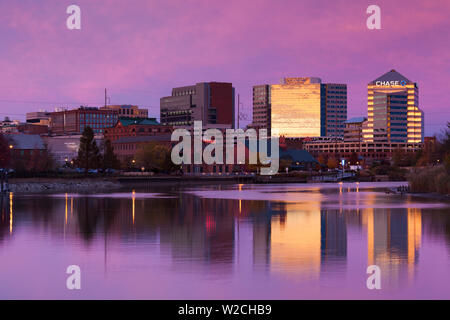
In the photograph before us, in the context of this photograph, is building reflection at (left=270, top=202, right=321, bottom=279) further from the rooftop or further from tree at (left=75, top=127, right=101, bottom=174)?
the rooftop

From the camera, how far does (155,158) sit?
544 ft

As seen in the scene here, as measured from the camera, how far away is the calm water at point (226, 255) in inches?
739

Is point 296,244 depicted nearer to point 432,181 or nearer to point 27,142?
point 432,181

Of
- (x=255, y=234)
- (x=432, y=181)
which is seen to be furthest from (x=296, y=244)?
(x=432, y=181)

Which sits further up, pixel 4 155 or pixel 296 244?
pixel 4 155

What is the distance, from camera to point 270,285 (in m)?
19.2

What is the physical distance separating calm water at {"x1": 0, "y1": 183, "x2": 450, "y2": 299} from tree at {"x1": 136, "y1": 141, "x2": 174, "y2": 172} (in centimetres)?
11645

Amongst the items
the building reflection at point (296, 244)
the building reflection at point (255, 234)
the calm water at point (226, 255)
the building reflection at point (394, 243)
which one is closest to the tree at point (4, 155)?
the building reflection at point (255, 234)

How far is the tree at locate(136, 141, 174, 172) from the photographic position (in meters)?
161

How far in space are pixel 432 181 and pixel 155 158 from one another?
101029 mm

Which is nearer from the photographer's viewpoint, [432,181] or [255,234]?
[255,234]

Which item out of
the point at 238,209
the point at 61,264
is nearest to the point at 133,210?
the point at 238,209

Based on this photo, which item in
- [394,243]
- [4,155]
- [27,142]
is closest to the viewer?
[394,243]

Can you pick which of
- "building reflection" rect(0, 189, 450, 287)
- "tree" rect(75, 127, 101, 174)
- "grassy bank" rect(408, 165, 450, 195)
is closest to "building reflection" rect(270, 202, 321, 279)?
"building reflection" rect(0, 189, 450, 287)
